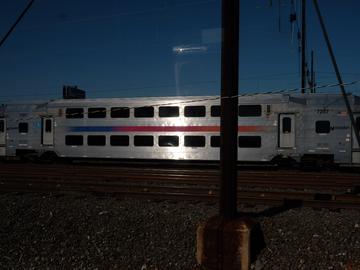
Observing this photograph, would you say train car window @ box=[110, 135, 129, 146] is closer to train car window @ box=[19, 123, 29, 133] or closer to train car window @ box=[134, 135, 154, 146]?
train car window @ box=[134, 135, 154, 146]

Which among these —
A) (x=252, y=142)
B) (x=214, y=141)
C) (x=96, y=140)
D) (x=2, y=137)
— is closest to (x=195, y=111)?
(x=214, y=141)

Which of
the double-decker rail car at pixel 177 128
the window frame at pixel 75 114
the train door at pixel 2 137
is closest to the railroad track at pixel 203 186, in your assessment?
the double-decker rail car at pixel 177 128

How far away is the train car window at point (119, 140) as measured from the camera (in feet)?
65.1

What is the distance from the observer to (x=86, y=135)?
805 inches

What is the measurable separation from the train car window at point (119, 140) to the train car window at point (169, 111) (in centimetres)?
213

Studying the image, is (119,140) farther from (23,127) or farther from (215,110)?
(23,127)

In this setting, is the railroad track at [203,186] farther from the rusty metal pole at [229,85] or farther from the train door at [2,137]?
the train door at [2,137]

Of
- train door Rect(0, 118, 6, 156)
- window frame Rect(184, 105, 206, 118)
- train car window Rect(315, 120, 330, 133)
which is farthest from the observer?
train door Rect(0, 118, 6, 156)

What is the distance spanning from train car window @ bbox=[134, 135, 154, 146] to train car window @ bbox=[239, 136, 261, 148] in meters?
4.11

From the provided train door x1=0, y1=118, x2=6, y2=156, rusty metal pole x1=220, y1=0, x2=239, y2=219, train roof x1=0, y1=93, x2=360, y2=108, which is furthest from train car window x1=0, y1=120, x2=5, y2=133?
rusty metal pole x1=220, y1=0, x2=239, y2=219

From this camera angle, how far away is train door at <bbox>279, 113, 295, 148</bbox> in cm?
1761

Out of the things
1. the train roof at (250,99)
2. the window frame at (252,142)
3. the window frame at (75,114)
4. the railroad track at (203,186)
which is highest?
the train roof at (250,99)

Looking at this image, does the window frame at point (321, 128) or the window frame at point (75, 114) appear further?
the window frame at point (75, 114)

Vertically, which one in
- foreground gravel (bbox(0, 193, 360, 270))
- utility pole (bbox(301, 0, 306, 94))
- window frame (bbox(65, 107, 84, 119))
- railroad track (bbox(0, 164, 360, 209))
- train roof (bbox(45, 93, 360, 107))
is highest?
utility pole (bbox(301, 0, 306, 94))
